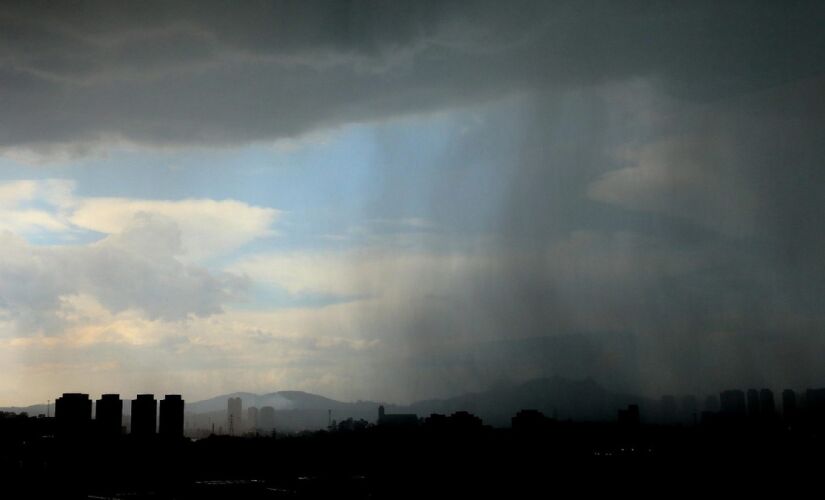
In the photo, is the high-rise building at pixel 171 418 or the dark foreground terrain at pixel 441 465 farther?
the high-rise building at pixel 171 418

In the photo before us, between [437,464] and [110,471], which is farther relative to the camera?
[110,471]

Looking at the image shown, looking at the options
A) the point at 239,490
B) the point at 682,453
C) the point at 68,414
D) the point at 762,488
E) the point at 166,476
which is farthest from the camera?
the point at 68,414

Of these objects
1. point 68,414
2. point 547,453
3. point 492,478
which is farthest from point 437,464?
point 68,414

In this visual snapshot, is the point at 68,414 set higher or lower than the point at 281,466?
higher

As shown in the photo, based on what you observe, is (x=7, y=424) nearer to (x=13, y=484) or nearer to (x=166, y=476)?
(x=166, y=476)

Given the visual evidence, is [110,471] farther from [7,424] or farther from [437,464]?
[7,424]

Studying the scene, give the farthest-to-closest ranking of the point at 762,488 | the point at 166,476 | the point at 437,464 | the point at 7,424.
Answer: the point at 7,424 < the point at 166,476 < the point at 437,464 < the point at 762,488

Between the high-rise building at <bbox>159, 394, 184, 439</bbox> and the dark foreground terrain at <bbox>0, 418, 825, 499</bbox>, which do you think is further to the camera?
the high-rise building at <bbox>159, 394, 184, 439</bbox>

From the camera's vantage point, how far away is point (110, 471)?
2308 inches

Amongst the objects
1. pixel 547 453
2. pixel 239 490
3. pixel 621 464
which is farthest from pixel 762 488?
pixel 239 490

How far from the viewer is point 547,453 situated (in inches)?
2135

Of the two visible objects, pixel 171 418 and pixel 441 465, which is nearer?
pixel 441 465

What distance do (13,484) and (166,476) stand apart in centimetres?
1250

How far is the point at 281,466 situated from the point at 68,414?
22203 millimetres
